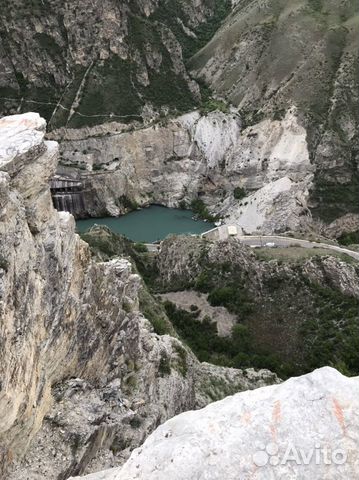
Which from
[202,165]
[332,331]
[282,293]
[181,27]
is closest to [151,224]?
[202,165]

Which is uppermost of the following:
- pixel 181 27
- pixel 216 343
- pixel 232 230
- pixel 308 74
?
pixel 181 27

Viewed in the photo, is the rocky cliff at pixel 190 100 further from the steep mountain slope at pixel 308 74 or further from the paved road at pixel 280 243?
the paved road at pixel 280 243

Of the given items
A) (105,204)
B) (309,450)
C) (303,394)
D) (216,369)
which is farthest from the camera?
(105,204)

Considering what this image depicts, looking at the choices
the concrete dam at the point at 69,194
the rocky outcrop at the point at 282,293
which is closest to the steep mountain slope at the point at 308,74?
the rocky outcrop at the point at 282,293

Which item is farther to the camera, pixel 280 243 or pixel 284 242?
pixel 284 242

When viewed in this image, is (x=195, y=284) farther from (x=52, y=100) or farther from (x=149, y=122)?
(x=52, y=100)

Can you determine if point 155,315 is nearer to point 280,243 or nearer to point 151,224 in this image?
point 280,243

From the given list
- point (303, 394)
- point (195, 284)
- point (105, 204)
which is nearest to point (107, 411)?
point (303, 394)
